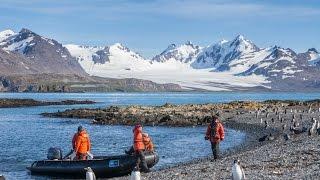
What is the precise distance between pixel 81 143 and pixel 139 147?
8.35ft

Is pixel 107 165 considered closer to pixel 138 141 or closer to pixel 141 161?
pixel 141 161

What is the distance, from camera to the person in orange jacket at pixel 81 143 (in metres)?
24.5

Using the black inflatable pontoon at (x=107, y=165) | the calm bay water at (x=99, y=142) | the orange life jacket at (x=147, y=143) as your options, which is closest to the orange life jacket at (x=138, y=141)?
the black inflatable pontoon at (x=107, y=165)

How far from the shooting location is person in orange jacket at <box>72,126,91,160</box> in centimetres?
2449

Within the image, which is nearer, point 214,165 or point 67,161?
point 214,165

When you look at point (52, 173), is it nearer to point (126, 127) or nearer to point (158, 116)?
point (126, 127)

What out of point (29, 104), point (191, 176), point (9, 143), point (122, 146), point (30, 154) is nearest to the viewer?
point (191, 176)

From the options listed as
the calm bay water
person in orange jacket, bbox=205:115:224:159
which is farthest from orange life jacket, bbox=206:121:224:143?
the calm bay water

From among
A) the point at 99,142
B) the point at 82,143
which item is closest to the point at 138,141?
the point at 82,143

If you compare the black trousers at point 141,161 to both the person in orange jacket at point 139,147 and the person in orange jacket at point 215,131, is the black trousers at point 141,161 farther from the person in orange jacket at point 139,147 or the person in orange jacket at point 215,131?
the person in orange jacket at point 215,131

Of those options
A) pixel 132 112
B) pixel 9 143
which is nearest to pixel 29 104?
pixel 132 112

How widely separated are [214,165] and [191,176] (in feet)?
10.0

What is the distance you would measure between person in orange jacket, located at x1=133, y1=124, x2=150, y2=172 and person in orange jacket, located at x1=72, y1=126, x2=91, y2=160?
212 cm

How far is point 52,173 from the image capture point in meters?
26.4
